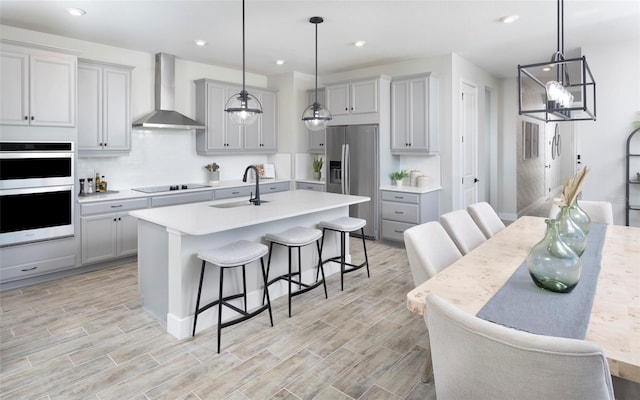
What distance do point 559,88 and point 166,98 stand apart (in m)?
4.77

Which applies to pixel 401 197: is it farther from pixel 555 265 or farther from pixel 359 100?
pixel 555 265

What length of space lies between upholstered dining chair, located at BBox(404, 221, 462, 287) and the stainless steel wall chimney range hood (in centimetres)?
401

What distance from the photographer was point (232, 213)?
3.15 meters

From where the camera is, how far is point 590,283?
1736 mm

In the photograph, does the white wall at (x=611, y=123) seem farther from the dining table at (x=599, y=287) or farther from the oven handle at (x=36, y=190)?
the oven handle at (x=36, y=190)

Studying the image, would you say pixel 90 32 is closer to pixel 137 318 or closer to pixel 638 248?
pixel 137 318

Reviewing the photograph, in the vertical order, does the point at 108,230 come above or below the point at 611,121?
below

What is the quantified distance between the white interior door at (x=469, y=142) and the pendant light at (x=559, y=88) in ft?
2.56

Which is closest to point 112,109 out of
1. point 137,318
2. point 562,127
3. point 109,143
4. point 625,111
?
point 109,143

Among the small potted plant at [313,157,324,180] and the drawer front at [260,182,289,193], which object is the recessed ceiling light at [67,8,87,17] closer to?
the drawer front at [260,182,289,193]

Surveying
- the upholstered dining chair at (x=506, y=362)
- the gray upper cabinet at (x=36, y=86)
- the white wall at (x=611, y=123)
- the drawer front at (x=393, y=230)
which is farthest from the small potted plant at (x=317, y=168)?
the upholstered dining chair at (x=506, y=362)

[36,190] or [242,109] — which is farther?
[36,190]

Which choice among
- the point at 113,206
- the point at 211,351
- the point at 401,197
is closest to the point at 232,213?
the point at 211,351

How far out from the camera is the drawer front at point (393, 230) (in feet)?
17.7
